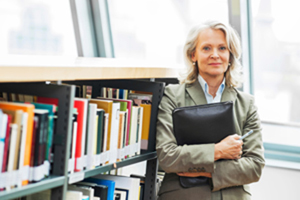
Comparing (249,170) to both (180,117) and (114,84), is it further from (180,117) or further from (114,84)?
(114,84)

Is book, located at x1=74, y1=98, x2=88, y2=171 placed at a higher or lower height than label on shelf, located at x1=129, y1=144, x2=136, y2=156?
higher

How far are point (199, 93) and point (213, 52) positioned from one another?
0.25 m

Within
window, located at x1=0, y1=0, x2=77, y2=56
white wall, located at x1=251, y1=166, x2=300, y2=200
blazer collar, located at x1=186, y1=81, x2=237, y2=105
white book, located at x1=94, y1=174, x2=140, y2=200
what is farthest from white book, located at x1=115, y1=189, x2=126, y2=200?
white wall, located at x1=251, y1=166, x2=300, y2=200

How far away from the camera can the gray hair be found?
7.81 feet

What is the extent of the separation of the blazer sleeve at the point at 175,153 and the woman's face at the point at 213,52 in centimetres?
32

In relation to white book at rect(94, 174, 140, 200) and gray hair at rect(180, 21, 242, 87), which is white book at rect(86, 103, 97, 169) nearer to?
white book at rect(94, 174, 140, 200)

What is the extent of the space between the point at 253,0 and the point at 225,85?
1690 millimetres

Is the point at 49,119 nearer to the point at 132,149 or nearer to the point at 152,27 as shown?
the point at 132,149

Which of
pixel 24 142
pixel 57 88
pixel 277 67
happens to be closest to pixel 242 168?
pixel 57 88

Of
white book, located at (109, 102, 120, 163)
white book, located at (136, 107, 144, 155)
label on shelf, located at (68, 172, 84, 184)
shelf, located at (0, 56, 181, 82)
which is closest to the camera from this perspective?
shelf, located at (0, 56, 181, 82)

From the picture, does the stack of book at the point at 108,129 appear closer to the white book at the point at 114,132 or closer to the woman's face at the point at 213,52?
the white book at the point at 114,132

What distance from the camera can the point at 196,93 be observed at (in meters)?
2.38

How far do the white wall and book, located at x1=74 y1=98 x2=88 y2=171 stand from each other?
238 centimetres

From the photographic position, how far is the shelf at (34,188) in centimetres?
140
